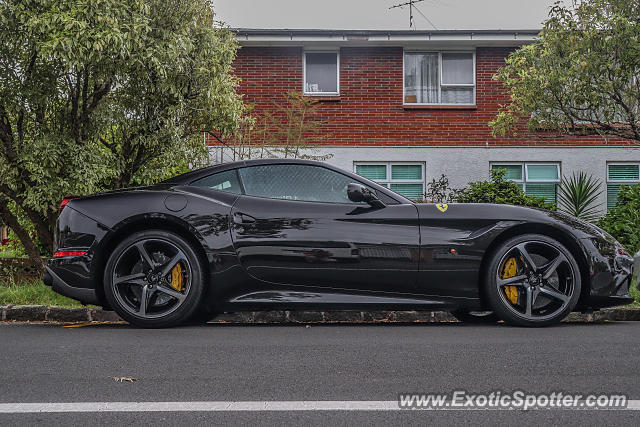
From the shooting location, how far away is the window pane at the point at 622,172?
16.5 metres

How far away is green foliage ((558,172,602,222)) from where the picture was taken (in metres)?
14.9

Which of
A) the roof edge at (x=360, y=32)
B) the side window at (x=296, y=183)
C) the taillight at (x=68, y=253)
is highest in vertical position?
the roof edge at (x=360, y=32)

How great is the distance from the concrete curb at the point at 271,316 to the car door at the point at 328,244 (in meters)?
0.90

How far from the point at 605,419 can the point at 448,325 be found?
294 centimetres

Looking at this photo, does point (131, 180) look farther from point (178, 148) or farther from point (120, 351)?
point (120, 351)

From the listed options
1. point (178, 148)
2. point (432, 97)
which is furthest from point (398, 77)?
point (178, 148)

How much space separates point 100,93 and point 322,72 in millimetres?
8853

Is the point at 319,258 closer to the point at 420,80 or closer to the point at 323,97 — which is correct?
the point at 323,97

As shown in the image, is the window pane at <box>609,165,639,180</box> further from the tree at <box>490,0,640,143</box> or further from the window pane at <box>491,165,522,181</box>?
the tree at <box>490,0,640,143</box>

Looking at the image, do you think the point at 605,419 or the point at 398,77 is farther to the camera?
the point at 398,77

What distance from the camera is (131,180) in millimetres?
8852

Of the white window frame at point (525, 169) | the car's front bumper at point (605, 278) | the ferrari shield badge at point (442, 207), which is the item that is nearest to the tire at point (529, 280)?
the car's front bumper at point (605, 278)

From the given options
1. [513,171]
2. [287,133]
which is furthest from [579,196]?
[287,133]

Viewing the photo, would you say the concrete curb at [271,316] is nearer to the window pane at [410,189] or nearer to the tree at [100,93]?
the tree at [100,93]
